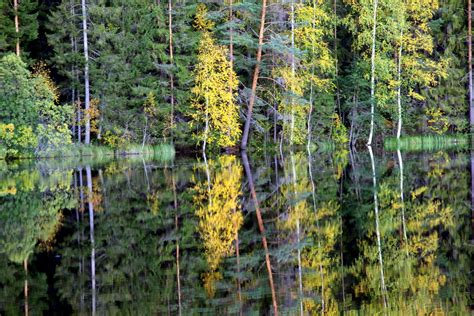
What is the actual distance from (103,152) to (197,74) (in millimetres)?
6570

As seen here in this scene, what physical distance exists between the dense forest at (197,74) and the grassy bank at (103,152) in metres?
0.38

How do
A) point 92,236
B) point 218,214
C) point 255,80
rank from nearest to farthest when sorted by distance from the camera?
point 92,236 < point 218,214 < point 255,80

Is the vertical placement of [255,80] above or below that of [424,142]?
above

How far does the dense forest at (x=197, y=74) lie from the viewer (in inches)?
1382

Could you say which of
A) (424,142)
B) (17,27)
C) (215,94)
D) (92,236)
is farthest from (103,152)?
(92,236)

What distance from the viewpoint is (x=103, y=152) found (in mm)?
34469

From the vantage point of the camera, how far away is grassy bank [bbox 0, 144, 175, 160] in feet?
108

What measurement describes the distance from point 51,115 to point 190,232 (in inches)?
984

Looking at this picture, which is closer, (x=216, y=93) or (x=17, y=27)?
(x=216, y=93)

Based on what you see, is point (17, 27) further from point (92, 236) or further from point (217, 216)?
point (92, 236)

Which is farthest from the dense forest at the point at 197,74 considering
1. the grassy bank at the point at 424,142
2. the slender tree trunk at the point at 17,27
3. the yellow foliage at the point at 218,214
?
the yellow foliage at the point at 218,214

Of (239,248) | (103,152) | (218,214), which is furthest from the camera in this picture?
(103,152)

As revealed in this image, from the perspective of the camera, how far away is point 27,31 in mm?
37156

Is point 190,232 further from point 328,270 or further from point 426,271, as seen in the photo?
point 426,271
